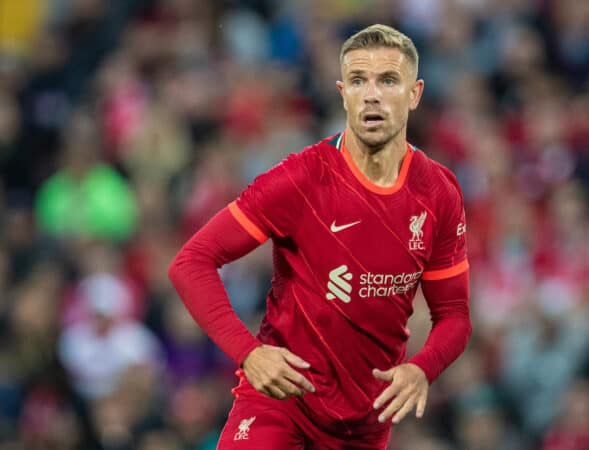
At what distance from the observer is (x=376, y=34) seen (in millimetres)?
5254

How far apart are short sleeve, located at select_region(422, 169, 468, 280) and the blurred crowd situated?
12.6ft

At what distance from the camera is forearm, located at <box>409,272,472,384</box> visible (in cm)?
532

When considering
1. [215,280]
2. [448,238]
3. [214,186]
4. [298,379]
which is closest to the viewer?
[298,379]

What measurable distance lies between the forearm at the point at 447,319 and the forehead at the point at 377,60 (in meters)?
0.93

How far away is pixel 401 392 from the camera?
195 inches

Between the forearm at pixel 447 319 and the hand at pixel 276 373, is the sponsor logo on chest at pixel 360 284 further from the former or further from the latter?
the hand at pixel 276 373

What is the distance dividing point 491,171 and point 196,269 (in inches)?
275

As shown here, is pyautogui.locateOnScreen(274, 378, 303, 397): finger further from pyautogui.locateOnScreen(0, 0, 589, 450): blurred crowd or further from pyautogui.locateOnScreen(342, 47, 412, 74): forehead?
pyautogui.locateOnScreen(0, 0, 589, 450): blurred crowd

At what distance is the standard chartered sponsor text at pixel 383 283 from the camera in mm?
5266

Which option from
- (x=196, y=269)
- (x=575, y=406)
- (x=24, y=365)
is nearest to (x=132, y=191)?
(x=24, y=365)

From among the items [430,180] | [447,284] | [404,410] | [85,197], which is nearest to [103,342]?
[85,197]

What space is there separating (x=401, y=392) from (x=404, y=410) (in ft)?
0.25

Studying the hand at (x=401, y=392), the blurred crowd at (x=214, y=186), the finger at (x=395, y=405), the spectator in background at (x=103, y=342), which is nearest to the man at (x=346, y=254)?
the hand at (x=401, y=392)

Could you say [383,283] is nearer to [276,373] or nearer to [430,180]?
[430,180]
